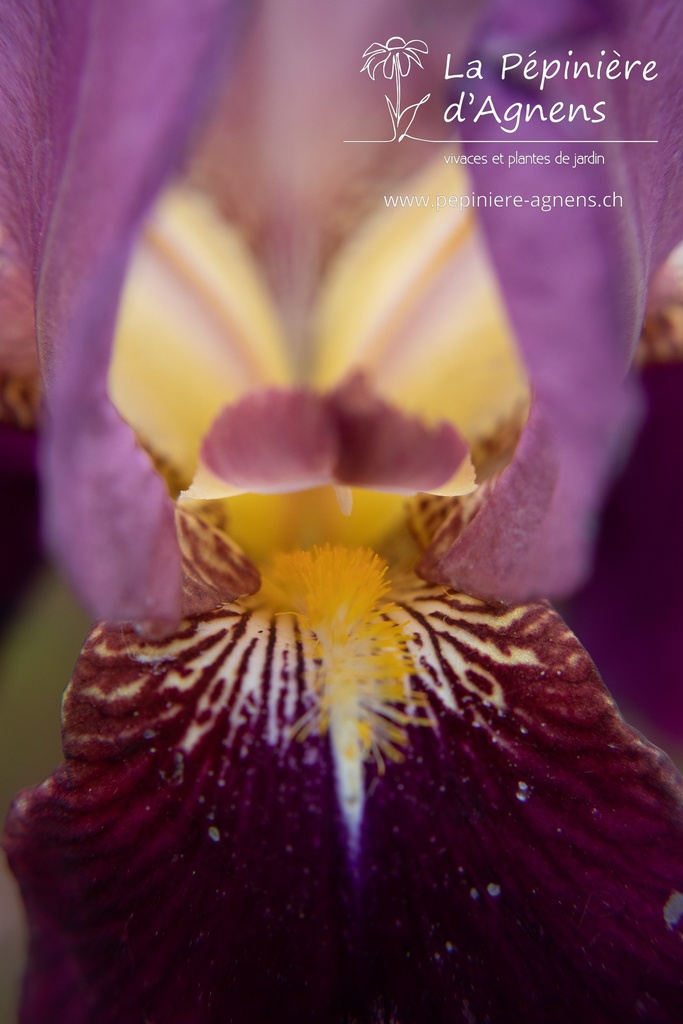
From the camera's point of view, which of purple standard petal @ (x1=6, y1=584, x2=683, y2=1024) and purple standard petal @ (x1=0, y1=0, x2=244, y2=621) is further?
purple standard petal @ (x1=6, y1=584, x2=683, y2=1024)

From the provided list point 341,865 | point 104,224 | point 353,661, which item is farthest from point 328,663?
point 104,224

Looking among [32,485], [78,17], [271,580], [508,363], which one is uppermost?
[78,17]


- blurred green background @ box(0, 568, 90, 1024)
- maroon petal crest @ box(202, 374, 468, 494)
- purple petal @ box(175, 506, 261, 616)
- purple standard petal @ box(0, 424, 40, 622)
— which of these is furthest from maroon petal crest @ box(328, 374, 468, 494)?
blurred green background @ box(0, 568, 90, 1024)

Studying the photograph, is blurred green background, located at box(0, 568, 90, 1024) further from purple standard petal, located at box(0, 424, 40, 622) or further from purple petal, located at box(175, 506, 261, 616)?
purple petal, located at box(175, 506, 261, 616)

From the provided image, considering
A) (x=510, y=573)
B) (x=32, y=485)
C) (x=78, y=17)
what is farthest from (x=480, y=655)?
(x=32, y=485)

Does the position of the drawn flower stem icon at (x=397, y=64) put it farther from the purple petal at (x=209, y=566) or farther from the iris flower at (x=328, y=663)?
the purple petal at (x=209, y=566)

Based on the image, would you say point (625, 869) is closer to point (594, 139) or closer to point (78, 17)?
point (594, 139)
